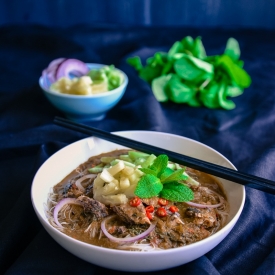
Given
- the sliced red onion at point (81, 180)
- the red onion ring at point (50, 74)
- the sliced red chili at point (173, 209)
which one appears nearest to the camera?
the sliced red chili at point (173, 209)

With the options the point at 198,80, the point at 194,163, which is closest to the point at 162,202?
the point at 194,163

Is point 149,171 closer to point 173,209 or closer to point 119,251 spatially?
point 173,209

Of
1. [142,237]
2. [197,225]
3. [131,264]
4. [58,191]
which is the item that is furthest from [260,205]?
[58,191]

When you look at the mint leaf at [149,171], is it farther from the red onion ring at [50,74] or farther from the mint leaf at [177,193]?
the red onion ring at [50,74]

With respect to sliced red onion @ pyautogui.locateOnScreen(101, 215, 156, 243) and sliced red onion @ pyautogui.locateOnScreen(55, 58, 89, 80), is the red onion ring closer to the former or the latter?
sliced red onion @ pyautogui.locateOnScreen(55, 58, 89, 80)

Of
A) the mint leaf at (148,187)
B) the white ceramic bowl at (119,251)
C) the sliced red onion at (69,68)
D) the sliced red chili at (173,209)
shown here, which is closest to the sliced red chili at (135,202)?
the mint leaf at (148,187)

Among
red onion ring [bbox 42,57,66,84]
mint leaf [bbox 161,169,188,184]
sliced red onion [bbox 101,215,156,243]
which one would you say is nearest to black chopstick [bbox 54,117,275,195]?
mint leaf [bbox 161,169,188,184]
